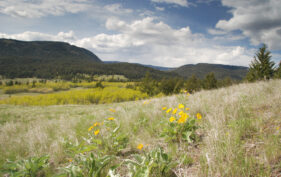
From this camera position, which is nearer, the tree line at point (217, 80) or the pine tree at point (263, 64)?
the tree line at point (217, 80)

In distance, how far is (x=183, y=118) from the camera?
2055 millimetres

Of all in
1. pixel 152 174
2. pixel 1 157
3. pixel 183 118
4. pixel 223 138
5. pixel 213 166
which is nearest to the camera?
pixel 213 166

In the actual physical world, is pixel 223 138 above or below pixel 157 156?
above

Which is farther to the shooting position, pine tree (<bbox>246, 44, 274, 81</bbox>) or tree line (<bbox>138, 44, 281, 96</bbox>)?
pine tree (<bbox>246, 44, 274, 81</bbox>)

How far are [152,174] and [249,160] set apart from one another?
102cm

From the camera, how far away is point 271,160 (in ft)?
4.42

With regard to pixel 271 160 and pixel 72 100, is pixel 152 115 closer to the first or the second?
pixel 271 160

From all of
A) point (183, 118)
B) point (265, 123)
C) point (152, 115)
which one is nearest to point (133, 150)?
point (183, 118)

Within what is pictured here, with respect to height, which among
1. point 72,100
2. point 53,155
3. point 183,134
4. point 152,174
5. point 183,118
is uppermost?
point 183,118

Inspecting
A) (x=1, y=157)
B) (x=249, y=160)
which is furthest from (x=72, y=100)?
(x=249, y=160)

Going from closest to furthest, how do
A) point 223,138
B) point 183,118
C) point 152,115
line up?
point 223,138, point 183,118, point 152,115

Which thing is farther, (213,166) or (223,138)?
(223,138)

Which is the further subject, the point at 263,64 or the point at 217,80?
the point at 217,80

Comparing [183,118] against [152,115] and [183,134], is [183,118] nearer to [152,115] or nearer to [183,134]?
[183,134]
